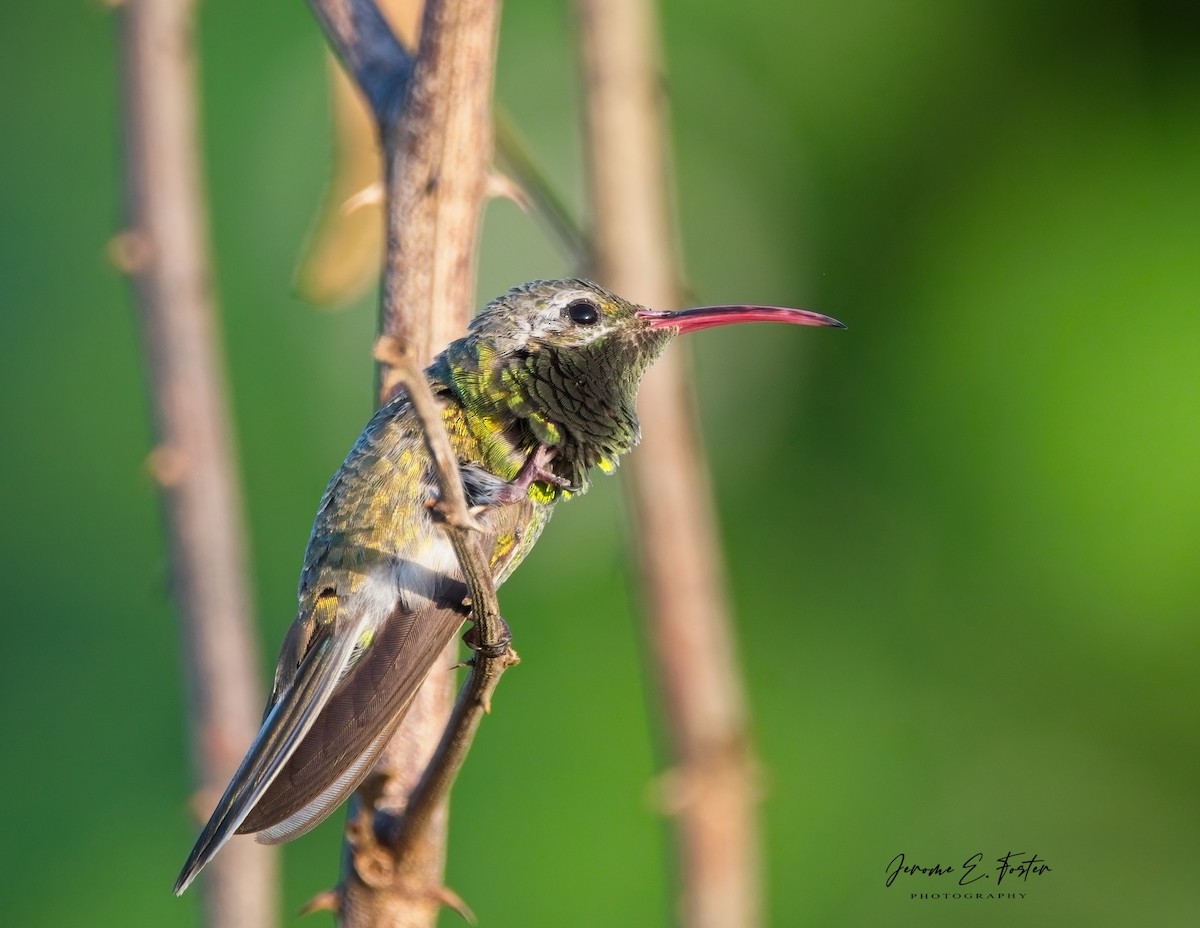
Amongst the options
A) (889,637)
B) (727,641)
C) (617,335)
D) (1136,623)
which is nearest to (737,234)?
(889,637)

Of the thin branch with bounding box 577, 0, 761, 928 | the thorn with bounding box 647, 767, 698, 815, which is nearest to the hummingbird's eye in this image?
the thin branch with bounding box 577, 0, 761, 928

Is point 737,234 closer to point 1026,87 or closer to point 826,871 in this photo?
point 1026,87

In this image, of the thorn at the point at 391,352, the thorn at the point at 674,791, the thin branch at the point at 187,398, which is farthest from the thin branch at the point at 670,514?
the thorn at the point at 391,352

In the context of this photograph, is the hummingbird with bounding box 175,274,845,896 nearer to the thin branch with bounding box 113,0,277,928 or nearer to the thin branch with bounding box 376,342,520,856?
the thin branch with bounding box 376,342,520,856

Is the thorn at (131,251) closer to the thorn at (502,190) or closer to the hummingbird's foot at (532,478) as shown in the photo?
A: the thorn at (502,190)

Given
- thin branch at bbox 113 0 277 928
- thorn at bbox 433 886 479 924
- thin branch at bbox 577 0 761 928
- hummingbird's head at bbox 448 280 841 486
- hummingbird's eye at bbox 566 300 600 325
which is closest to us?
thorn at bbox 433 886 479 924
